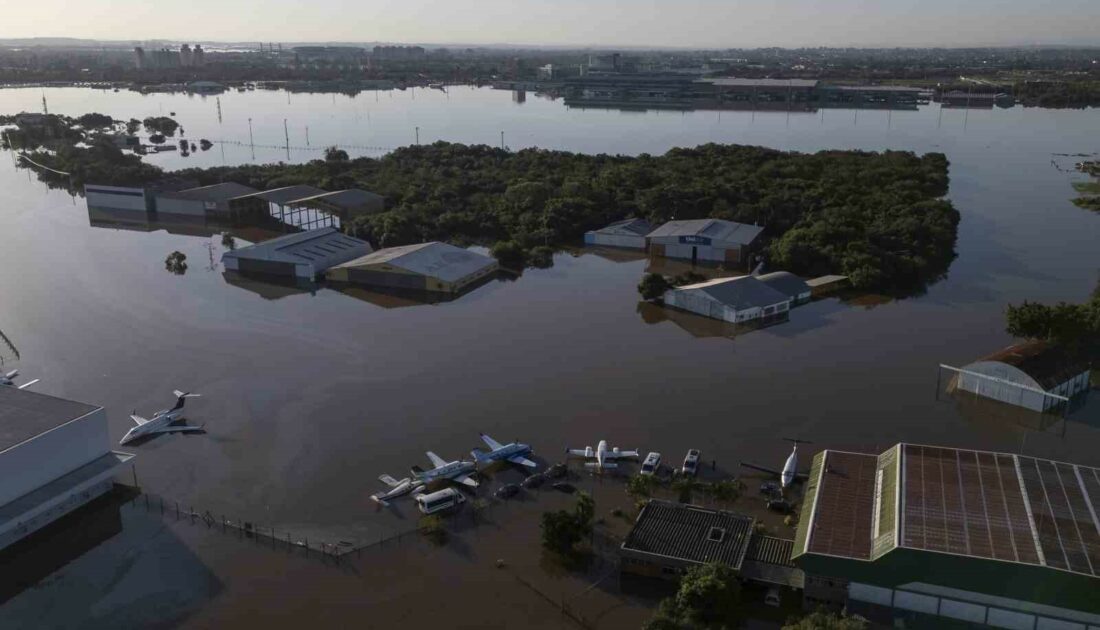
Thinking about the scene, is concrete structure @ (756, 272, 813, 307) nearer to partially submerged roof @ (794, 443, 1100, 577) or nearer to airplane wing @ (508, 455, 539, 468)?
partially submerged roof @ (794, 443, 1100, 577)

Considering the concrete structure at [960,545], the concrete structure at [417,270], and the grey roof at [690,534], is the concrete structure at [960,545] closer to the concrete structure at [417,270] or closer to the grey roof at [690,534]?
the grey roof at [690,534]

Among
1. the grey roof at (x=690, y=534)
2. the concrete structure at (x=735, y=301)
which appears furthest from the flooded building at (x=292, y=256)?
the grey roof at (x=690, y=534)

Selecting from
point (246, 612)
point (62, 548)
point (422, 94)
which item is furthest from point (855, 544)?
point (422, 94)

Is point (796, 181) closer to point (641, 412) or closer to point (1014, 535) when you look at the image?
point (641, 412)

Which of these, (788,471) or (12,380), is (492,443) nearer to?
(788,471)

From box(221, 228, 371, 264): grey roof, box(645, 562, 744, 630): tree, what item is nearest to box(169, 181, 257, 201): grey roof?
box(221, 228, 371, 264): grey roof
